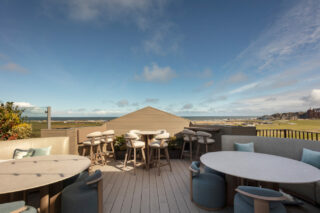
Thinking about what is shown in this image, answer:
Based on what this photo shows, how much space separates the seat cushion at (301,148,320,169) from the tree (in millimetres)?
6716

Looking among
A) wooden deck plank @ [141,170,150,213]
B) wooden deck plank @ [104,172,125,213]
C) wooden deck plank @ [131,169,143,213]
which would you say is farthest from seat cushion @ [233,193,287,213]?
wooden deck plank @ [104,172,125,213]

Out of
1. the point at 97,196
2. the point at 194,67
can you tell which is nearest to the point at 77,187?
the point at 97,196

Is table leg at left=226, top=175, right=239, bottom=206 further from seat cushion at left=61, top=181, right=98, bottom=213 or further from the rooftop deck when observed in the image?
seat cushion at left=61, top=181, right=98, bottom=213

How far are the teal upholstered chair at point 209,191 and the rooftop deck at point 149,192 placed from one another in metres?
0.11

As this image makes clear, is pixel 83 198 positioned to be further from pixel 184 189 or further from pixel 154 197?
pixel 184 189

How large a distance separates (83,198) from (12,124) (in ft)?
12.6

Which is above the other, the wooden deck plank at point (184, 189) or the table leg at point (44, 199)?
the table leg at point (44, 199)

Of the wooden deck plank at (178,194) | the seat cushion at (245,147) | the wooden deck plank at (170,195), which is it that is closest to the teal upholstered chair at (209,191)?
the wooden deck plank at (178,194)

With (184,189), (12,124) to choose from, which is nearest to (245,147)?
(184,189)

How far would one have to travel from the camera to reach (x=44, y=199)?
152 centimetres

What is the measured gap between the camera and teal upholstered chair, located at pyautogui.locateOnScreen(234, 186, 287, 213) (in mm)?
1222

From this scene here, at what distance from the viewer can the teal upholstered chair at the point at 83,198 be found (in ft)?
5.16

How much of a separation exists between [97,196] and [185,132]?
3.42 metres

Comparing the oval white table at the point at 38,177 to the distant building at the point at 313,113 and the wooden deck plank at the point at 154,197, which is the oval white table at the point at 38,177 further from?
the distant building at the point at 313,113
